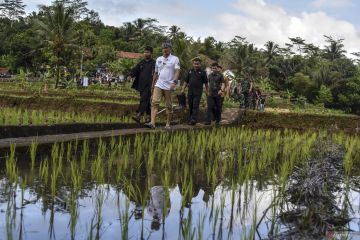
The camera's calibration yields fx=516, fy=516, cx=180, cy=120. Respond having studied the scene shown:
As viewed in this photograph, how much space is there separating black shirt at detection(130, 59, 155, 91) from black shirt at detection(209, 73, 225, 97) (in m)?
1.61

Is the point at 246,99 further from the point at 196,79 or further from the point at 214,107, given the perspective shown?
the point at 196,79

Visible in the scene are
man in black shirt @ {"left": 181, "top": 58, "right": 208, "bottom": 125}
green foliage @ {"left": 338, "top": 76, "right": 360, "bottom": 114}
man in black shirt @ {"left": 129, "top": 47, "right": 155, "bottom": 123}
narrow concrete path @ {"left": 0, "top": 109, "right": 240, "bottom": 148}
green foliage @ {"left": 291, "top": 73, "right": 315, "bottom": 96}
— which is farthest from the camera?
green foliage @ {"left": 291, "top": 73, "right": 315, "bottom": 96}

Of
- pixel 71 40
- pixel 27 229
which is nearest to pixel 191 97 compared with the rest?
pixel 27 229

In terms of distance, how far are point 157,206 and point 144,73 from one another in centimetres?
517

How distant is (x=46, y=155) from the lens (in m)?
4.80

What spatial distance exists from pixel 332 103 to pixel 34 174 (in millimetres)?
39847

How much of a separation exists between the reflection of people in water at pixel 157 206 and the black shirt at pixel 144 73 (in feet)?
15.0

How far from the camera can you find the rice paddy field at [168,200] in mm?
2664

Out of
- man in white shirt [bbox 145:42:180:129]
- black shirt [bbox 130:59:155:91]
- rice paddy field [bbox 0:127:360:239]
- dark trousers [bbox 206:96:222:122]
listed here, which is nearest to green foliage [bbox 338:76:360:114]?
dark trousers [bbox 206:96:222:122]

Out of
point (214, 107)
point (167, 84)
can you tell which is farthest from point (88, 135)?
point (214, 107)

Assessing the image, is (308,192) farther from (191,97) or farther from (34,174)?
(191,97)

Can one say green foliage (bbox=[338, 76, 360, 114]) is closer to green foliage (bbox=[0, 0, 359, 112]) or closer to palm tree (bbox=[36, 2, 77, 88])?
green foliage (bbox=[0, 0, 359, 112])

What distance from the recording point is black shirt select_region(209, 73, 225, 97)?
9.46 meters

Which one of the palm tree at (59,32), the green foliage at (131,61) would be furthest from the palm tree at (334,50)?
the palm tree at (59,32)
